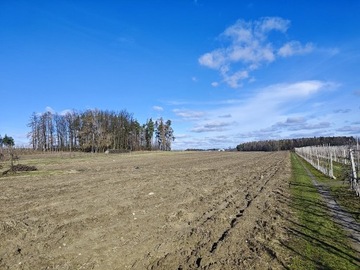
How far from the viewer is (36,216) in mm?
10695

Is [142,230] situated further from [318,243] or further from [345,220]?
[345,220]

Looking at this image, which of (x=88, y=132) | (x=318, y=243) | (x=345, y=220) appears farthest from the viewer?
(x=88, y=132)

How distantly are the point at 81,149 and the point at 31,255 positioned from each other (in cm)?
9644

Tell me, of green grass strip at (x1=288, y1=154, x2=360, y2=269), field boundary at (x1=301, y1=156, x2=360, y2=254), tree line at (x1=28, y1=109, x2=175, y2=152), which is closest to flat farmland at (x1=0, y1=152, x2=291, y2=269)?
green grass strip at (x1=288, y1=154, x2=360, y2=269)

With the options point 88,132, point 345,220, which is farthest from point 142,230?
point 88,132

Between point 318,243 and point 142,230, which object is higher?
point 142,230

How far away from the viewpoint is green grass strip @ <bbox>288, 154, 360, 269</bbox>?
253 inches

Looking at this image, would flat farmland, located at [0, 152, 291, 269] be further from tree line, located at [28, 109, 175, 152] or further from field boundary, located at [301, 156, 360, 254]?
tree line, located at [28, 109, 175, 152]

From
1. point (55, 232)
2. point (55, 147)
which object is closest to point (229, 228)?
point (55, 232)

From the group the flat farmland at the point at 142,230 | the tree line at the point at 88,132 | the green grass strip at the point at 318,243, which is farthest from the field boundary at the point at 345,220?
the tree line at the point at 88,132

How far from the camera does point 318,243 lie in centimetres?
773

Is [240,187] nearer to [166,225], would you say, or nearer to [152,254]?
[166,225]

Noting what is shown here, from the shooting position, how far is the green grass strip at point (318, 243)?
644 centimetres

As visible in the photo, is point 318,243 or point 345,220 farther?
point 345,220
